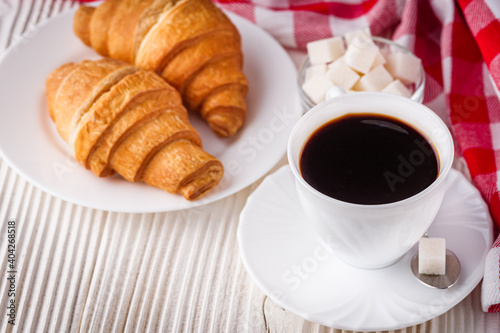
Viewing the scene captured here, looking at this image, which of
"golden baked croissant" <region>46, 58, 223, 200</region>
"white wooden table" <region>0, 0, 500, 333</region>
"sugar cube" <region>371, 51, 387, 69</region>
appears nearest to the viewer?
"white wooden table" <region>0, 0, 500, 333</region>

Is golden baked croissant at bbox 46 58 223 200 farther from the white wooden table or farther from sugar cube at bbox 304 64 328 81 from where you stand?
sugar cube at bbox 304 64 328 81

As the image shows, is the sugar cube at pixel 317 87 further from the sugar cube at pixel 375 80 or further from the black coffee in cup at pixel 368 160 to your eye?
the black coffee in cup at pixel 368 160

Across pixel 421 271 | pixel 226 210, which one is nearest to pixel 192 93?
pixel 226 210

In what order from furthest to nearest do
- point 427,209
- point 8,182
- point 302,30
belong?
point 302,30, point 8,182, point 427,209

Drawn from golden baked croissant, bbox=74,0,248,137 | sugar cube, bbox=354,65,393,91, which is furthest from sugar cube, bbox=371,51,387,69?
golden baked croissant, bbox=74,0,248,137

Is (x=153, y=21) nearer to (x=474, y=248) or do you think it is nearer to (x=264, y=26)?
(x=264, y=26)

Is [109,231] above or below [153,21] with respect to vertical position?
below

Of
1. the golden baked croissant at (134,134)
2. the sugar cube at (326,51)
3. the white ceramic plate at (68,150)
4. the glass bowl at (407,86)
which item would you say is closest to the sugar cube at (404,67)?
the glass bowl at (407,86)
